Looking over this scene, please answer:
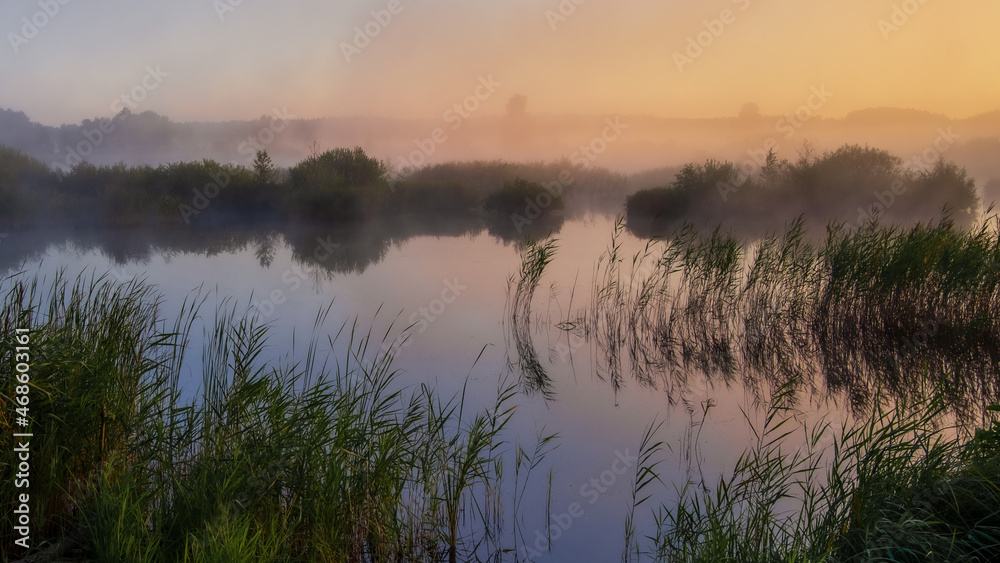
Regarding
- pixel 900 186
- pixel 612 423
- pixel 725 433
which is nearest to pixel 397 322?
pixel 612 423

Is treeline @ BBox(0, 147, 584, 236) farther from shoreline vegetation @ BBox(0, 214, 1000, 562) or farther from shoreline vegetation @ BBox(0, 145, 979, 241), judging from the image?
shoreline vegetation @ BBox(0, 214, 1000, 562)

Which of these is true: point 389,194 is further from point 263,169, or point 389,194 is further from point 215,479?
point 215,479

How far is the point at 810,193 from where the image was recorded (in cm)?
2602

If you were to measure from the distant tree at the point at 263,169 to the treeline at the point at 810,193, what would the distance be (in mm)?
15019

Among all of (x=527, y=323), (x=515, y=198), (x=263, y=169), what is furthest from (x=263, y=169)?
(x=527, y=323)

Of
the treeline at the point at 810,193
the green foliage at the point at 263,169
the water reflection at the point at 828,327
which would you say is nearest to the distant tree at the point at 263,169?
the green foliage at the point at 263,169

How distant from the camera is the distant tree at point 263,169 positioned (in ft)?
81.7

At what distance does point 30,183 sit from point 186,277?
16235 millimetres

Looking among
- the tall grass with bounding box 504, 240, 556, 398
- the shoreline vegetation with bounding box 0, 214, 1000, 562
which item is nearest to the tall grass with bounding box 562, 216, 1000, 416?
the tall grass with bounding box 504, 240, 556, 398

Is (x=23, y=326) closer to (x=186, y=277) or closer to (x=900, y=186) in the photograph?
(x=186, y=277)

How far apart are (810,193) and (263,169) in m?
23.1

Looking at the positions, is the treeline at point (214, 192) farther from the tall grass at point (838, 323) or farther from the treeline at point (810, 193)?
the tall grass at point (838, 323)

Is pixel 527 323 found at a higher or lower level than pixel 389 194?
lower

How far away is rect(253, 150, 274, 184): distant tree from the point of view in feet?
81.7
